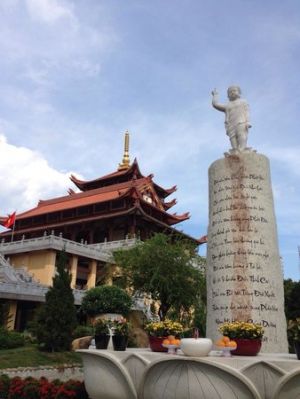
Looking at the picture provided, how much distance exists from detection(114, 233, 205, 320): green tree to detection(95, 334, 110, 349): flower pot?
16.6 metres

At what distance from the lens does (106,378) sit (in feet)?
26.0

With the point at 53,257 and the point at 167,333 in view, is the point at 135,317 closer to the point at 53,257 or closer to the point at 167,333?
the point at 53,257

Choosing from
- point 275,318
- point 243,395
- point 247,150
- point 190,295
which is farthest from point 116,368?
point 190,295

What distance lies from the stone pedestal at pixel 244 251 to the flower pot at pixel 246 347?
97.5 inches

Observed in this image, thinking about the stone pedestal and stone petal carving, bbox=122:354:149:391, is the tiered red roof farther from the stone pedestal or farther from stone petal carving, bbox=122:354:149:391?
stone petal carving, bbox=122:354:149:391

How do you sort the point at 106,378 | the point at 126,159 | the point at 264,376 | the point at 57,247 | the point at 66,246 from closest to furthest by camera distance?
the point at 264,376
the point at 106,378
the point at 57,247
the point at 66,246
the point at 126,159

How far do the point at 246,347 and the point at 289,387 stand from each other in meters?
1.28

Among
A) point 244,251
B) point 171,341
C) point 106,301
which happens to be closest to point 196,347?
point 171,341

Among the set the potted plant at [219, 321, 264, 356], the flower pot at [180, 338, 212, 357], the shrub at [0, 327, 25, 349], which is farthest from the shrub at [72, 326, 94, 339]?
the flower pot at [180, 338, 212, 357]

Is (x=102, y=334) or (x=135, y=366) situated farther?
(x=102, y=334)

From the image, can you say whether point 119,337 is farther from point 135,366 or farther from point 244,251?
point 244,251

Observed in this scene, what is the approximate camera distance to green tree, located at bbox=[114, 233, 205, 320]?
2603 centimetres

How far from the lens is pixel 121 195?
159 feet

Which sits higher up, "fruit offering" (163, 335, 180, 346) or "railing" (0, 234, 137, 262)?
"railing" (0, 234, 137, 262)
